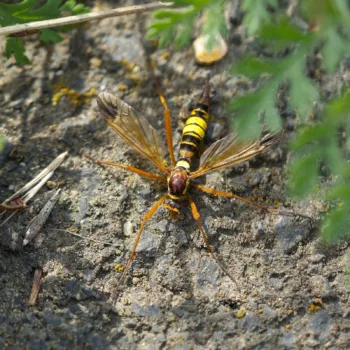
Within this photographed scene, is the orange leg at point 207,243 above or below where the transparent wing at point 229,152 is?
below

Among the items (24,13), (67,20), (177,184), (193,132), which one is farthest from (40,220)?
(24,13)

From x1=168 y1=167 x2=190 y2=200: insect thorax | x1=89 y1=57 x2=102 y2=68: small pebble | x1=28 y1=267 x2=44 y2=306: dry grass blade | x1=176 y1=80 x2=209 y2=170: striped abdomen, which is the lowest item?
x1=28 y1=267 x2=44 y2=306: dry grass blade

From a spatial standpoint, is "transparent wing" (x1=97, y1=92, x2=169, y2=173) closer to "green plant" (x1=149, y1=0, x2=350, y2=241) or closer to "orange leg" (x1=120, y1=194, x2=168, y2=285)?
"orange leg" (x1=120, y1=194, x2=168, y2=285)

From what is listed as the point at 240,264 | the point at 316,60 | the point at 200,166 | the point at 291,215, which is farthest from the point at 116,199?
the point at 316,60

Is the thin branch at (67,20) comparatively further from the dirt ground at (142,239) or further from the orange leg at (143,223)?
the orange leg at (143,223)

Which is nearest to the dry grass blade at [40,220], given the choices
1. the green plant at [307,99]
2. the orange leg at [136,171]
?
the orange leg at [136,171]

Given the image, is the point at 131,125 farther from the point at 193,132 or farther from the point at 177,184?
the point at 177,184

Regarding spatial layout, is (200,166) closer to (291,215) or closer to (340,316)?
(291,215)

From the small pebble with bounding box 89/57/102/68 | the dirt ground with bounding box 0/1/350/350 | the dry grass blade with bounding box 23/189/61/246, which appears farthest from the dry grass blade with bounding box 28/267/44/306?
the small pebble with bounding box 89/57/102/68
